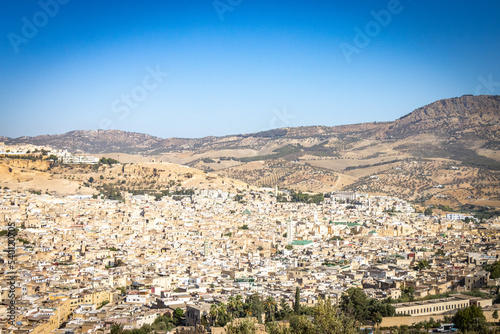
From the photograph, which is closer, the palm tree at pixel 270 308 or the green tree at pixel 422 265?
the palm tree at pixel 270 308

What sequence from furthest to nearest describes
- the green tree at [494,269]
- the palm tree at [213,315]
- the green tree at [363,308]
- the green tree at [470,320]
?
the green tree at [494,269], the green tree at [363,308], the palm tree at [213,315], the green tree at [470,320]

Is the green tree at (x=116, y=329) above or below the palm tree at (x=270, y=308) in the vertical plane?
above

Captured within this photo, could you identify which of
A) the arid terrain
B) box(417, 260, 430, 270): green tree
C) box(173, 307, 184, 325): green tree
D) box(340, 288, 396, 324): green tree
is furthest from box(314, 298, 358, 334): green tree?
the arid terrain

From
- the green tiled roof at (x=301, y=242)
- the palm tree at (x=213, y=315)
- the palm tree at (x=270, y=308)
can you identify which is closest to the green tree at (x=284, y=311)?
the palm tree at (x=270, y=308)

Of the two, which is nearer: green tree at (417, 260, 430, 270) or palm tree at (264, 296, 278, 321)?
palm tree at (264, 296, 278, 321)

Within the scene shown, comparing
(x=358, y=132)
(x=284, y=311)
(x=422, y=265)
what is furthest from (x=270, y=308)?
(x=358, y=132)

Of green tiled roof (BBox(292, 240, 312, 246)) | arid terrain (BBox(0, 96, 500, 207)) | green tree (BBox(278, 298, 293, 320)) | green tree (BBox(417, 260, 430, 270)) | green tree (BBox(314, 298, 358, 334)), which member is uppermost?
arid terrain (BBox(0, 96, 500, 207))

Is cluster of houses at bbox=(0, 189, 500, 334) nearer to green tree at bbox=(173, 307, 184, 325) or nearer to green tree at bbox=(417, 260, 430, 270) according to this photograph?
green tree at bbox=(173, 307, 184, 325)

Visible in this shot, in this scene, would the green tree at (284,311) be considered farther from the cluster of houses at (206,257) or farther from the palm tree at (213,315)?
the palm tree at (213,315)

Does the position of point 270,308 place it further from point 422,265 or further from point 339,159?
point 339,159
